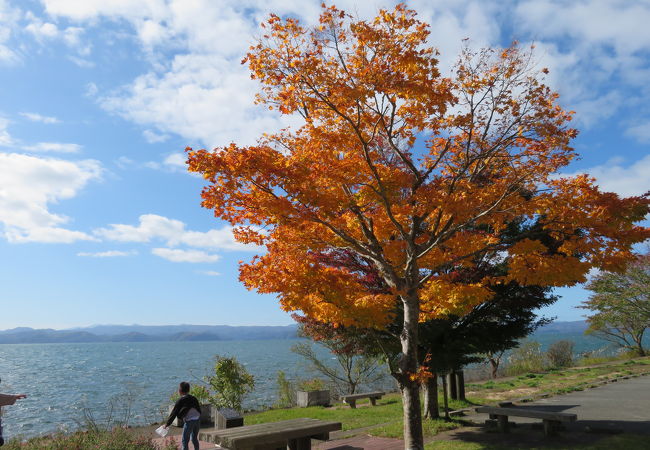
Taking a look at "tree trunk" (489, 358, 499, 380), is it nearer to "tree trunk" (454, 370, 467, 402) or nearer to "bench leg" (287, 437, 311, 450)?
"tree trunk" (454, 370, 467, 402)

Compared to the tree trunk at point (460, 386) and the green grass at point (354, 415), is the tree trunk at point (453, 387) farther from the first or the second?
the green grass at point (354, 415)

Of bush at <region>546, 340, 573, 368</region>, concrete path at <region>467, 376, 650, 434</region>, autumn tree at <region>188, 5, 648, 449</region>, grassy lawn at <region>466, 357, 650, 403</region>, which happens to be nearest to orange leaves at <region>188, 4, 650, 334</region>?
autumn tree at <region>188, 5, 648, 449</region>

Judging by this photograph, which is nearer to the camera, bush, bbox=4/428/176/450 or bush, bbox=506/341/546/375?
bush, bbox=4/428/176/450

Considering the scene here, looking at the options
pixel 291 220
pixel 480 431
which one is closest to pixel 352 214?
pixel 291 220

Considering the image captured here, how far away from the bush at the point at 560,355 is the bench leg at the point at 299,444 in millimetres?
26148

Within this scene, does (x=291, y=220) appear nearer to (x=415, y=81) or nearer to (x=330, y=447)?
(x=415, y=81)

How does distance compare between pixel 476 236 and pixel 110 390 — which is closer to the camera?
pixel 476 236

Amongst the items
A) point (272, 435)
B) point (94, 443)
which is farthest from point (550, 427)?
point (94, 443)

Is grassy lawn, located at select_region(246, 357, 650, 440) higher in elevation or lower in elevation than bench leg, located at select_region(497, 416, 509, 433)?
lower

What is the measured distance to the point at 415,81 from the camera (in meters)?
8.12

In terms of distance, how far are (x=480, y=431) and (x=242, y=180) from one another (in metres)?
9.00

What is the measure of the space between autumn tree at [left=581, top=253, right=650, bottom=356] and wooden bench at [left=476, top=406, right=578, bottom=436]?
1841cm

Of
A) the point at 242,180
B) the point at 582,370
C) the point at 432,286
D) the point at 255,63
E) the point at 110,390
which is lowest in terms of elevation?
the point at 110,390

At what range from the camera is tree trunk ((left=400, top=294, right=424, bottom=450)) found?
869 centimetres
